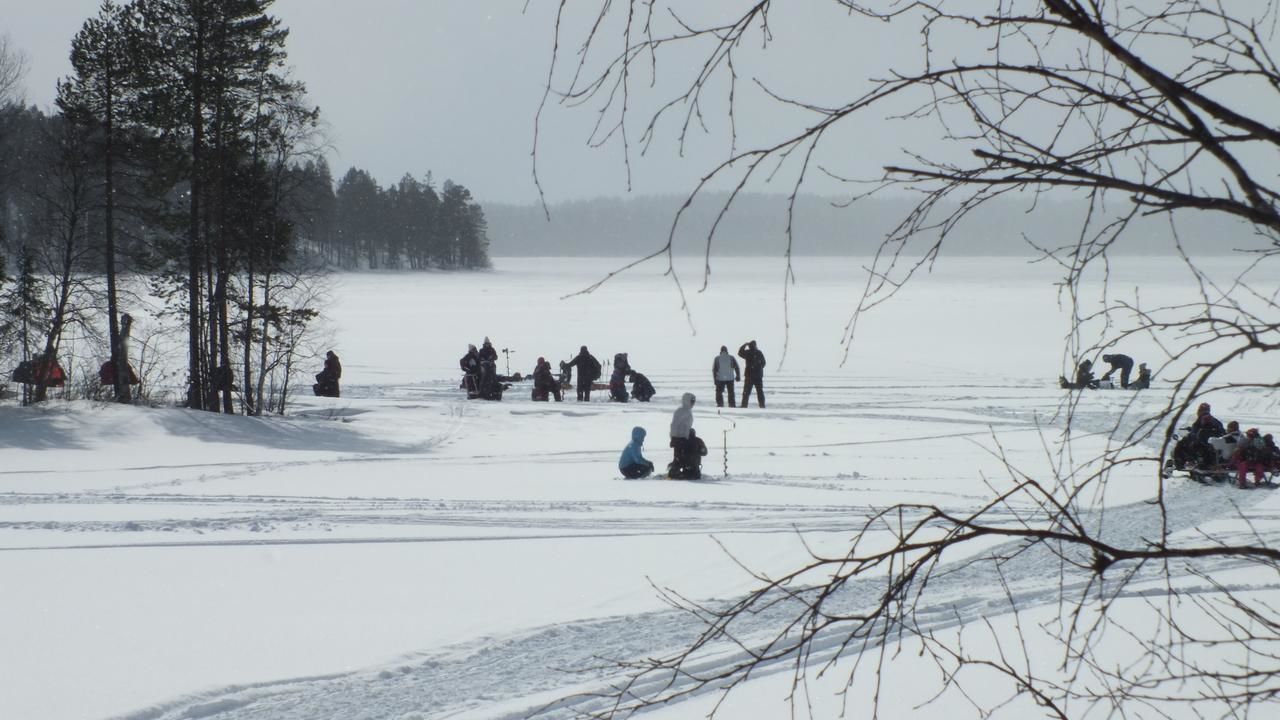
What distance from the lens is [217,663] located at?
627cm

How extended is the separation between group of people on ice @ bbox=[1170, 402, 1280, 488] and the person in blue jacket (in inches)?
242

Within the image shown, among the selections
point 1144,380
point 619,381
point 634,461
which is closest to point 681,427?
point 634,461

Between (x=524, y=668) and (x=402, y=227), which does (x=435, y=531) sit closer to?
(x=524, y=668)

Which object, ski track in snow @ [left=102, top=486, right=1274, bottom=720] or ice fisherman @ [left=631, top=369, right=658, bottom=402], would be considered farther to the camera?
ice fisherman @ [left=631, top=369, right=658, bottom=402]

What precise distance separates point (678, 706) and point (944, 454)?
11015 millimetres

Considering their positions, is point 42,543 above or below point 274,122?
below

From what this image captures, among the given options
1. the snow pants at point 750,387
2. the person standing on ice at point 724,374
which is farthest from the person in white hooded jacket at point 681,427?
the person standing on ice at point 724,374

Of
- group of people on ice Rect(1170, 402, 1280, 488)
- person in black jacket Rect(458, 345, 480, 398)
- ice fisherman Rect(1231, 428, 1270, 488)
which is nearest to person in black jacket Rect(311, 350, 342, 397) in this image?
person in black jacket Rect(458, 345, 480, 398)

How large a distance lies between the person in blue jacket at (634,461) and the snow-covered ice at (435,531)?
286 mm

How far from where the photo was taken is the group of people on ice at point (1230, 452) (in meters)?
11.7

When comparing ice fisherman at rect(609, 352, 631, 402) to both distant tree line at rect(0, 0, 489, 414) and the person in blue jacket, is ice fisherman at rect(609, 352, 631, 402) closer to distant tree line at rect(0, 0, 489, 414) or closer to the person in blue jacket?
distant tree line at rect(0, 0, 489, 414)

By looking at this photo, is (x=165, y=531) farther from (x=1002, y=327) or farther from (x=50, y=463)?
(x=1002, y=327)

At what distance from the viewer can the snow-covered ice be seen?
19.7 feet

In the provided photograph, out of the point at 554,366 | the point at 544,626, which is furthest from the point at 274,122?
the point at 544,626
